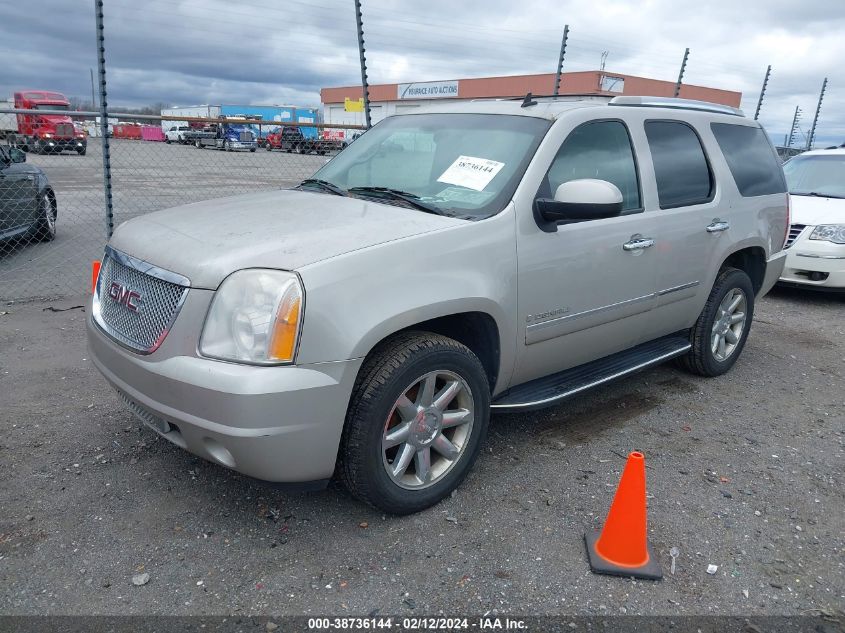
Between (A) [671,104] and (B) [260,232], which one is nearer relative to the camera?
(B) [260,232]

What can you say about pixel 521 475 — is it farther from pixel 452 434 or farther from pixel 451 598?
pixel 451 598

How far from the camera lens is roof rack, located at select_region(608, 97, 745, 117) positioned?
402cm

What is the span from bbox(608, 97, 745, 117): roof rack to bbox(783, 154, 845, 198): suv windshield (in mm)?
3968

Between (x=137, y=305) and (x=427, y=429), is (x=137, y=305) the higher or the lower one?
the higher one

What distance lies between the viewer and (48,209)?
9.06 meters

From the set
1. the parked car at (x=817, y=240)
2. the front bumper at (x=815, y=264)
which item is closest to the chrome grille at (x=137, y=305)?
the parked car at (x=817, y=240)

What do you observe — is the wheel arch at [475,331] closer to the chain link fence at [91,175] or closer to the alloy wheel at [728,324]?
the alloy wheel at [728,324]

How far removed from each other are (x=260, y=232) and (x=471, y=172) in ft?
3.93

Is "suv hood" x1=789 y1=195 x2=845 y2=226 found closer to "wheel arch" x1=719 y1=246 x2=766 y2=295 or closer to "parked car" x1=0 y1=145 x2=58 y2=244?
"wheel arch" x1=719 y1=246 x2=766 y2=295

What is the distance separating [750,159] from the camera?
4.95 meters

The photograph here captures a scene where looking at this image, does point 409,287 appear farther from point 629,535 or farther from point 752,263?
point 752,263

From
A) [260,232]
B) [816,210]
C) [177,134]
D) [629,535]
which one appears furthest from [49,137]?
[816,210]

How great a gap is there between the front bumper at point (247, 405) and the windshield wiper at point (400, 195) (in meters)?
1.00

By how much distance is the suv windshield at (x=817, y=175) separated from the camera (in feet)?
27.3
